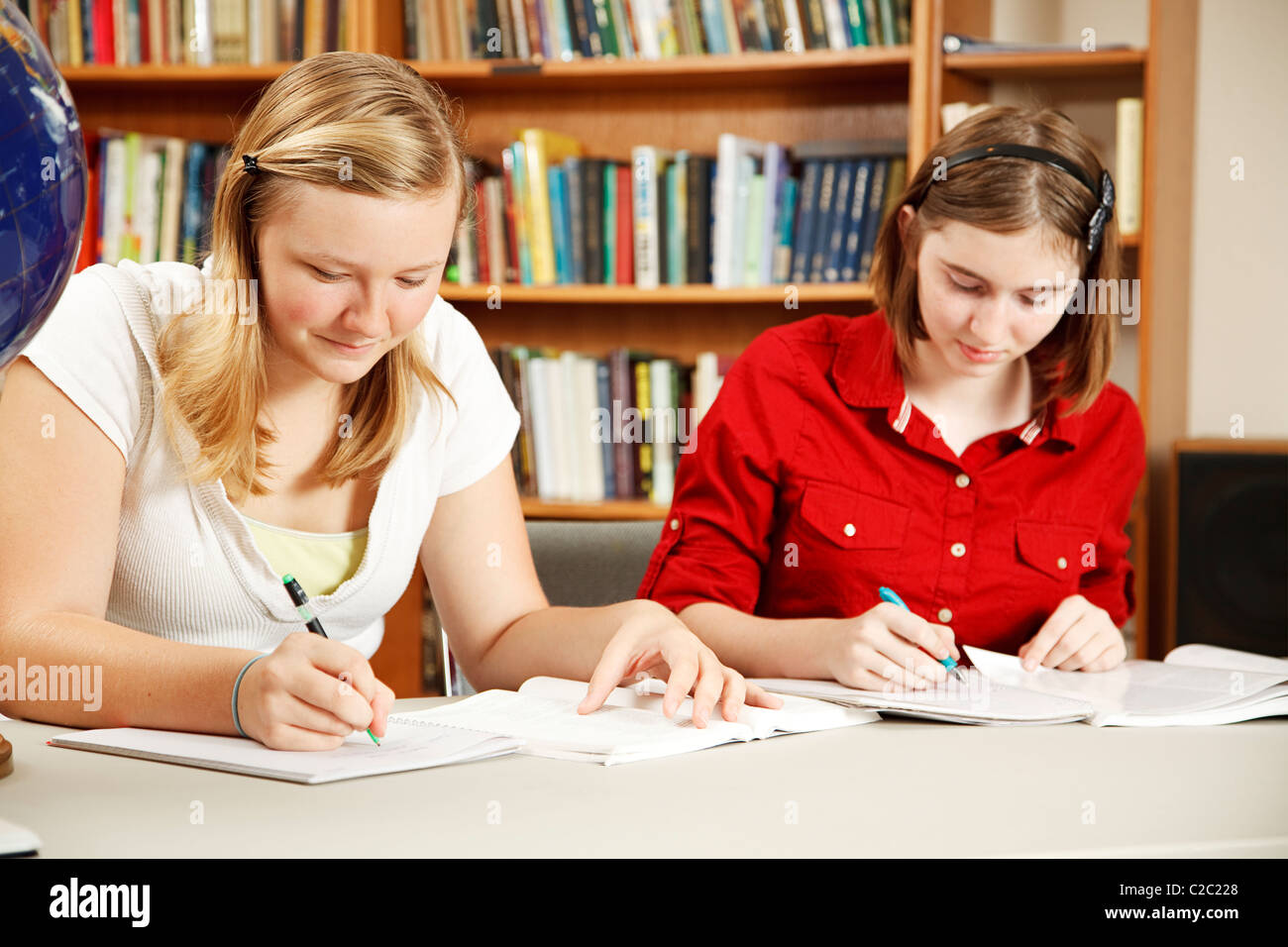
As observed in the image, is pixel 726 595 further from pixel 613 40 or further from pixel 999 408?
pixel 613 40

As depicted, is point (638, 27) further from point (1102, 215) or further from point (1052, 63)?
point (1102, 215)

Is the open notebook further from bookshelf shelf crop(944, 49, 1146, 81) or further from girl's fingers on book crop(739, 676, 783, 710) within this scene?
bookshelf shelf crop(944, 49, 1146, 81)

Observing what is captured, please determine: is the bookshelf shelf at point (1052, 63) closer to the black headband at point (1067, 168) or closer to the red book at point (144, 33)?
the black headband at point (1067, 168)

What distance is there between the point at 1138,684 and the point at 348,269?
806 millimetres

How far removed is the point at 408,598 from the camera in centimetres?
279

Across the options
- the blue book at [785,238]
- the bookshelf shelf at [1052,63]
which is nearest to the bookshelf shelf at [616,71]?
the bookshelf shelf at [1052,63]

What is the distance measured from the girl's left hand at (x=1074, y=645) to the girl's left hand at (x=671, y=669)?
344 mm

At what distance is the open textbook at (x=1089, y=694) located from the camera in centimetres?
104

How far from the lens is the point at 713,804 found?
792 millimetres

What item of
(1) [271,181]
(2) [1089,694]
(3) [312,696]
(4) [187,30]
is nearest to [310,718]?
(3) [312,696]

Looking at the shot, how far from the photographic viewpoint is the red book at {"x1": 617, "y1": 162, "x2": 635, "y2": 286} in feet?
8.55

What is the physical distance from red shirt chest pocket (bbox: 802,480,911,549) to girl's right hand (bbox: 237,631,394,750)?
72 centimetres
